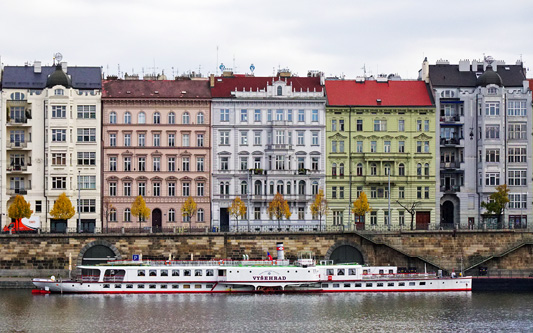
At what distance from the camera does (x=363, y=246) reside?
4582 inches

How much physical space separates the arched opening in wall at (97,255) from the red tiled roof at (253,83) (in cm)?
2331

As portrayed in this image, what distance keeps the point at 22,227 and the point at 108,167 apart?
452 inches

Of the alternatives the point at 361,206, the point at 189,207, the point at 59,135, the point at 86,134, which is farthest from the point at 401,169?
the point at 59,135

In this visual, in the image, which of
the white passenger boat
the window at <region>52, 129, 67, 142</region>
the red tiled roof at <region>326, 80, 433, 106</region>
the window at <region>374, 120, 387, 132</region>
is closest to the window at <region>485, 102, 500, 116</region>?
the red tiled roof at <region>326, 80, 433, 106</region>

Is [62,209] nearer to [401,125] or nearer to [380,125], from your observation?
[380,125]

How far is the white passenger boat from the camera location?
106688mm

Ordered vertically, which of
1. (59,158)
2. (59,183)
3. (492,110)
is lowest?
(59,183)

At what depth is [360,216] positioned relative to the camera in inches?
5044

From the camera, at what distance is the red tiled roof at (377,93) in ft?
429

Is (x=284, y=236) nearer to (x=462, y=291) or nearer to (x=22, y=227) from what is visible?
(x=462, y=291)

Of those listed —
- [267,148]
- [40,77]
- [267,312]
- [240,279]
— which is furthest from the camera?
[267,148]

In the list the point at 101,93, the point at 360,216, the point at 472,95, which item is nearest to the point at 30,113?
the point at 101,93

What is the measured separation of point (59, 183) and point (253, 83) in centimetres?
2360

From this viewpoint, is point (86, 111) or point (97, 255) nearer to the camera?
point (97, 255)
